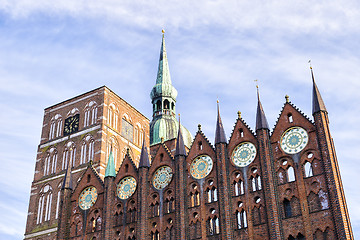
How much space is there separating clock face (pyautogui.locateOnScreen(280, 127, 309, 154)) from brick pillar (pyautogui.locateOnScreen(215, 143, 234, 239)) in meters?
4.55

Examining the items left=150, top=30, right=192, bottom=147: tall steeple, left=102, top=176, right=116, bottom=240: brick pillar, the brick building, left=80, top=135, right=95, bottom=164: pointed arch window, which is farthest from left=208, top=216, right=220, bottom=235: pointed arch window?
left=150, top=30, right=192, bottom=147: tall steeple

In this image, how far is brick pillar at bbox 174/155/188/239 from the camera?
1399 inches

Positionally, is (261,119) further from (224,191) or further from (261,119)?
(224,191)

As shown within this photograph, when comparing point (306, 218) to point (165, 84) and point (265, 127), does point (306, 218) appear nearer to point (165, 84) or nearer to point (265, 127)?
point (265, 127)

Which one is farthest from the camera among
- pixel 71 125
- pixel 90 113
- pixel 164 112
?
pixel 164 112

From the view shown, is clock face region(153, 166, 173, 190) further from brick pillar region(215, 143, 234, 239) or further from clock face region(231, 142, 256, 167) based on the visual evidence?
Answer: clock face region(231, 142, 256, 167)

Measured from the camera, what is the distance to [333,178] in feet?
102

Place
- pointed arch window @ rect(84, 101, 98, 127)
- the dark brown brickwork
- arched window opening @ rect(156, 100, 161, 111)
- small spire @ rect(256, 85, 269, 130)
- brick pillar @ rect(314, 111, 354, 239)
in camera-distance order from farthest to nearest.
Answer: arched window opening @ rect(156, 100, 161, 111), pointed arch window @ rect(84, 101, 98, 127), small spire @ rect(256, 85, 269, 130), the dark brown brickwork, brick pillar @ rect(314, 111, 354, 239)

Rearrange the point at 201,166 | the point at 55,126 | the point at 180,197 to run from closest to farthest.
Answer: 1. the point at 180,197
2. the point at 201,166
3. the point at 55,126

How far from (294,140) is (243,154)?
400 centimetres

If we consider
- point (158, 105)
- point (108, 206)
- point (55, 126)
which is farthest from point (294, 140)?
point (158, 105)

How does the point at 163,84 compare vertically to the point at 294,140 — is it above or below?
above

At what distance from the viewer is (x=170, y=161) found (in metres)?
39.5

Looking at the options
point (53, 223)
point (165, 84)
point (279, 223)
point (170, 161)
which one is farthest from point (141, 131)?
point (279, 223)
